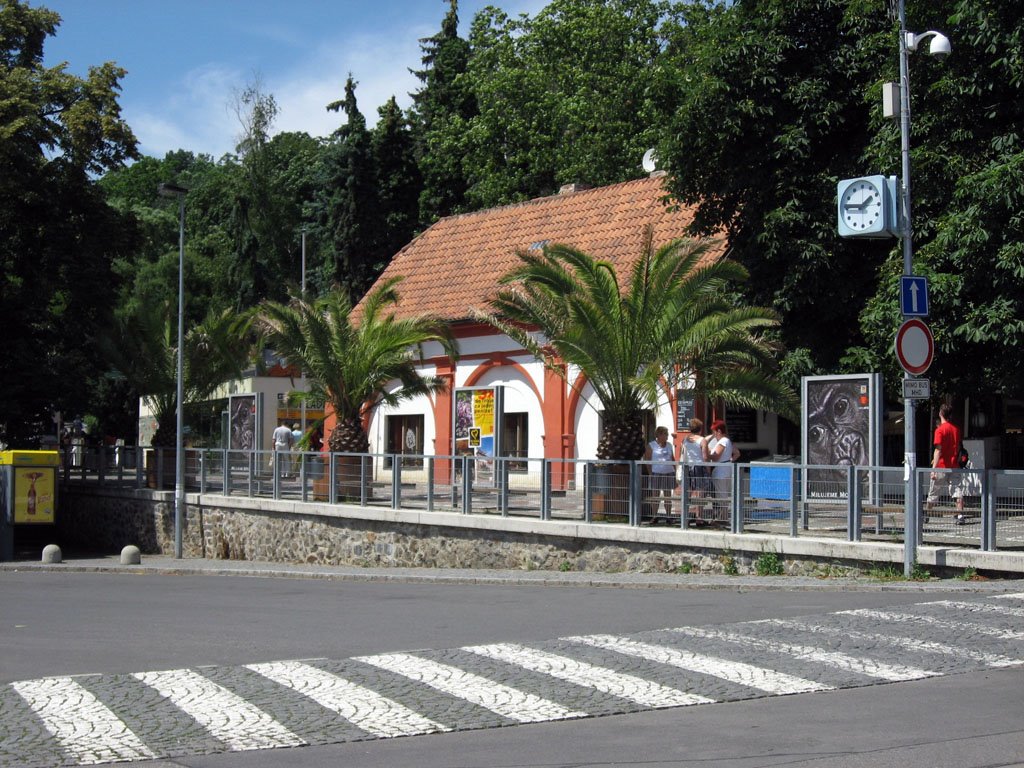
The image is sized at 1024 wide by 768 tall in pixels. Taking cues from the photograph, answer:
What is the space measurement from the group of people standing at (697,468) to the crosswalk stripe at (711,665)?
749 centimetres

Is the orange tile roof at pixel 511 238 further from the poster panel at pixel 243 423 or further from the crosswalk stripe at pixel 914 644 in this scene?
the crosswalk stripe at pixel 914 644

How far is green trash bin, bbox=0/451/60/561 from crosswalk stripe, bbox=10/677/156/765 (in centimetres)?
2180

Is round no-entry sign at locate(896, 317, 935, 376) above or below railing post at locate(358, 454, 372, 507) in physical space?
above

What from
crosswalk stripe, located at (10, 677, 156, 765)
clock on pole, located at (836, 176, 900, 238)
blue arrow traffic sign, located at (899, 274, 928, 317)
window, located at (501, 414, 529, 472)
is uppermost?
clock on pole, located at (836, 176, 900, 238)

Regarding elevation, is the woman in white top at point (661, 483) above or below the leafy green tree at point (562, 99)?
below

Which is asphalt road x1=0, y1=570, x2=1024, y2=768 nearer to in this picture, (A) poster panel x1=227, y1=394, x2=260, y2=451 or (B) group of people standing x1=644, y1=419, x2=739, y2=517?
(B) group of people standing x1=644, y1=419, x2=739, y2=517

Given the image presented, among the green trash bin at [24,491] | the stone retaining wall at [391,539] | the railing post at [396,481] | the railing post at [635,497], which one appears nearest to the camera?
the stone retaining wall at [391,539]

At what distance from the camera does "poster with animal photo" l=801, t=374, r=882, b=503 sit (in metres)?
18.9

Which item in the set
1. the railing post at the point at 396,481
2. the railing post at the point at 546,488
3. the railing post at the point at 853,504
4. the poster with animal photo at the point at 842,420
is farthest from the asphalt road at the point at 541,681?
the railing post at the point at 396,481

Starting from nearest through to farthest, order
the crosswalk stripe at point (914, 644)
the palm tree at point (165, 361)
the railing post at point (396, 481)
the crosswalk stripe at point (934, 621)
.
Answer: the crosswalk stripe at point (914, 644)
the crosswalk stripe at point (934, 621)
the railing post at point (396, 481)
the palm tree at point (165, 361)

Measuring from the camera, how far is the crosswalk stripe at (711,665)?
9562 millimetres

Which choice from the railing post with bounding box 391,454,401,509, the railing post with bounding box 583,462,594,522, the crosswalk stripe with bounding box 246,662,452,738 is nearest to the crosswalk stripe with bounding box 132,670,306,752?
the crosswalk stripe with bounding box 246,662,452,738

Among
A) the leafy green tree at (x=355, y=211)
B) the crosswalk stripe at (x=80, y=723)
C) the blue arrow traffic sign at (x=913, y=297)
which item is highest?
the leafy green tree at (x=355, y=211)

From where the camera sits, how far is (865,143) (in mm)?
24688
